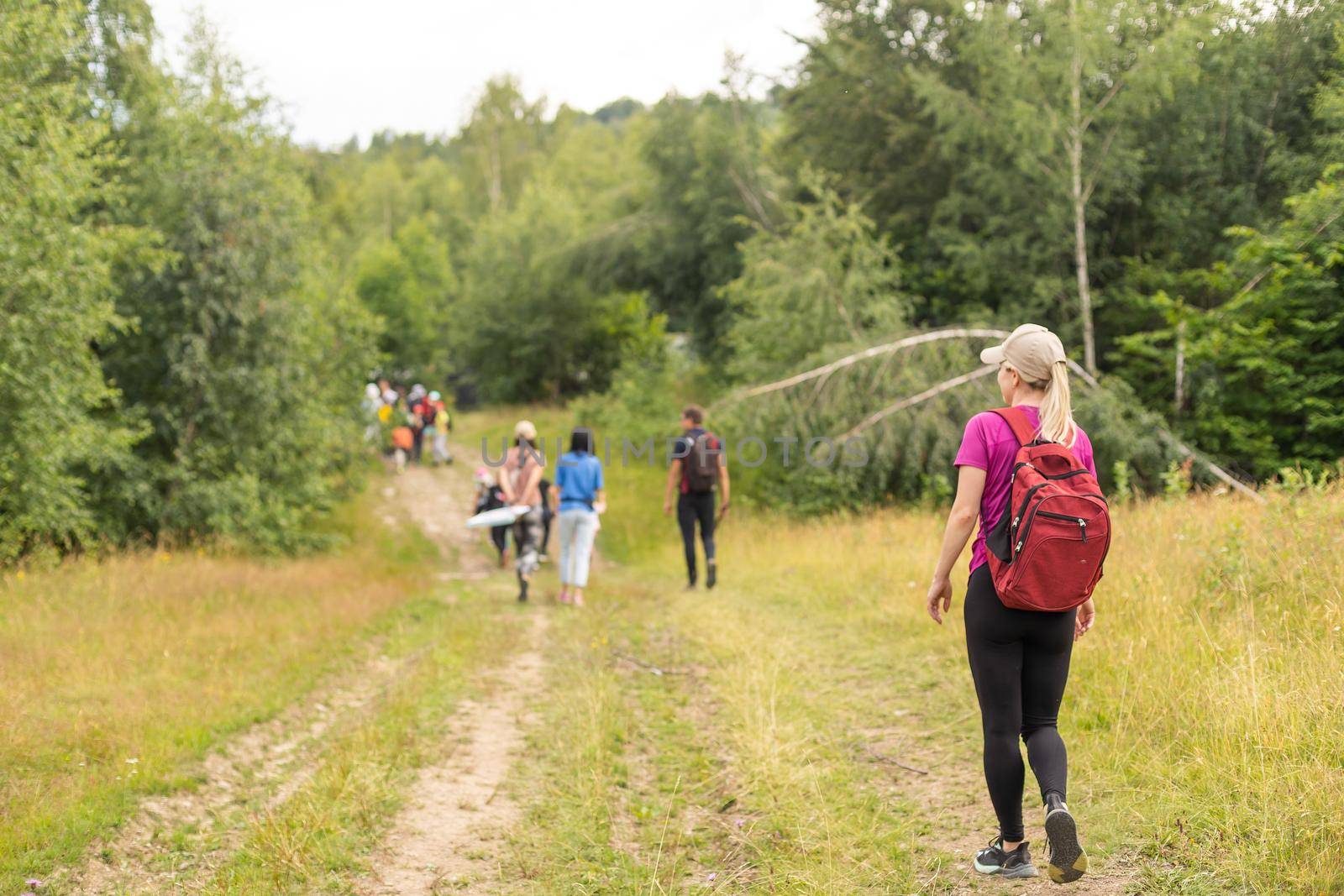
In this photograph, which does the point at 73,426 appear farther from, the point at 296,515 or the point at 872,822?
the point at 872,822

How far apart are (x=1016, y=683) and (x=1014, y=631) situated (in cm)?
19

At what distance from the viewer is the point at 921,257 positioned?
69.6 ft

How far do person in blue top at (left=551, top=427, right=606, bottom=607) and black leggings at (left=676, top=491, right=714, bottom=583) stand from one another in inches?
36.2

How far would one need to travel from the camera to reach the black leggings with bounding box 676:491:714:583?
10711 millimetres

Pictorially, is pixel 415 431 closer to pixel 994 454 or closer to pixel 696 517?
pixel 696 517

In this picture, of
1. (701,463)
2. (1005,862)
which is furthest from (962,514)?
(701,463)

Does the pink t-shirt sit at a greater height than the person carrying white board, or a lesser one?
greater

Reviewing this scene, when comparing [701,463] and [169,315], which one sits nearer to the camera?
[701,463]

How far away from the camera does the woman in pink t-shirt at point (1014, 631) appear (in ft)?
11.1

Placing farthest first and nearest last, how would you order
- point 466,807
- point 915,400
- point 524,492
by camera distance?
1. point 915,400
2. point 524,492
3. point 466,807

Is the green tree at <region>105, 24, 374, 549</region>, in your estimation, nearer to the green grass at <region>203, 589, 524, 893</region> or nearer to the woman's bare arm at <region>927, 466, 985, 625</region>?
the green grass at <region>203, 589, 524, 893</region>

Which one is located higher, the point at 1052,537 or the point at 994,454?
the point at 994,454

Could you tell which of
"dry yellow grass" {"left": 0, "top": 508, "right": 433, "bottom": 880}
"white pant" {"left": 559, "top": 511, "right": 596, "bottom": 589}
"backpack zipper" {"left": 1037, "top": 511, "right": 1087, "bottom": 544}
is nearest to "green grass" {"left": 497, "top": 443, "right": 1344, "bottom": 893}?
"backpack zipper" {"left": 1037, "top": 511, "right": 1087, "bottom": 544}

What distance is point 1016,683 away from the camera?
3.40 m
